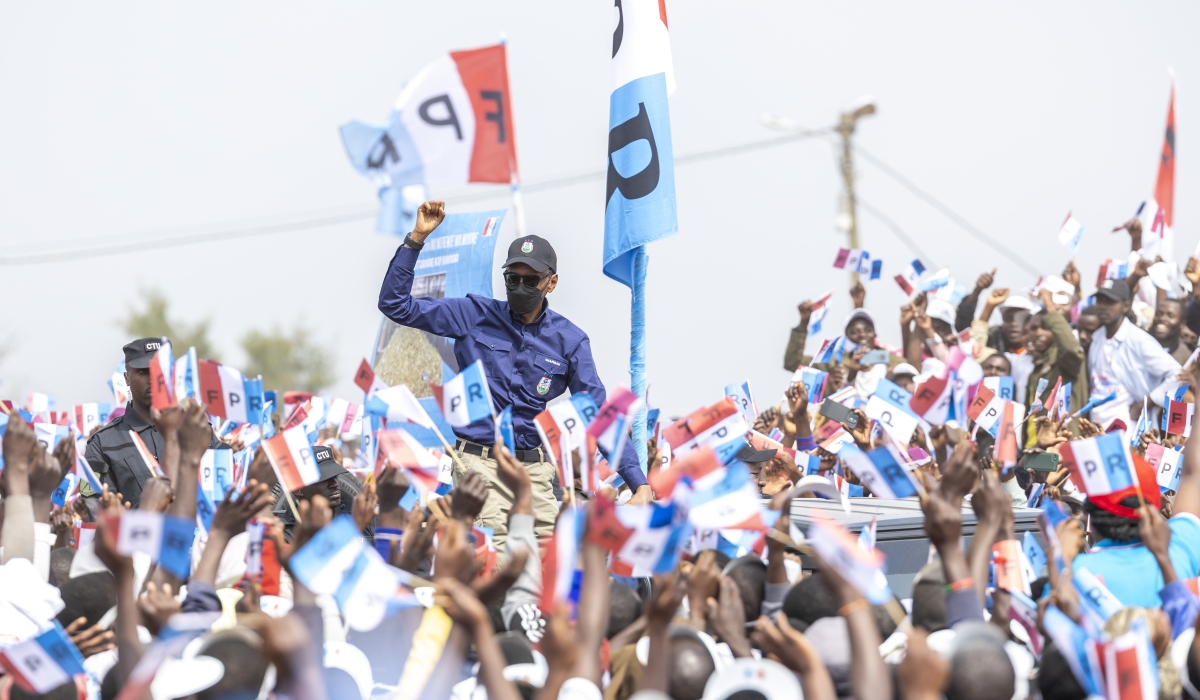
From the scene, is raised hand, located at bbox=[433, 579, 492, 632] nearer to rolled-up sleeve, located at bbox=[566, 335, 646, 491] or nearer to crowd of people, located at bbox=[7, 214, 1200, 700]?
crowd of people, located at bbox=[7, 214, 1200, 700]

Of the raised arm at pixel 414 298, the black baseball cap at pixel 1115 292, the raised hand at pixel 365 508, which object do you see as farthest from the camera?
the black baseball cap at pixel 1115 292

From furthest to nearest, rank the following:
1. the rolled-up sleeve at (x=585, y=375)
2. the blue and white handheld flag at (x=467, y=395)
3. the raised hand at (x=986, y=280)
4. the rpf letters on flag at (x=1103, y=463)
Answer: the raised hand at (x=986, y=280), the rolled-up sleeve at (x=585, y=375), the blue and white handheld flag at (x=467, y=395), the rpf letters on flag at (x=1103, y=463)

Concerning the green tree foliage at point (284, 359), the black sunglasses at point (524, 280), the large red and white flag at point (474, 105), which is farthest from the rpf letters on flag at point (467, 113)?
the green tree foliage at point (284, 359)

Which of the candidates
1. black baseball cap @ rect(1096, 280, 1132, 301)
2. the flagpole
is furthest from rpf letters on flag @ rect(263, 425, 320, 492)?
black baseball cap @ rect(1096, 280, 1132, 301)

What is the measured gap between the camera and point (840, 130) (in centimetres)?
2405

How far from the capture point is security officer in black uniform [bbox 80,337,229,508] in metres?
5.58

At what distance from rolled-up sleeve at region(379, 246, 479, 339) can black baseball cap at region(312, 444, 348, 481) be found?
0.80 m

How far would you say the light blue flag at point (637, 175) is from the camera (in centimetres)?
635

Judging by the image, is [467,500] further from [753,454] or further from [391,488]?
[753,454]

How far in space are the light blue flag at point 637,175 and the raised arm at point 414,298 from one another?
1.22m

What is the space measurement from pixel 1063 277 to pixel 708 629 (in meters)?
8.98

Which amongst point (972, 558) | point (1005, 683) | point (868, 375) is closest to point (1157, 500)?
point (972, 558)

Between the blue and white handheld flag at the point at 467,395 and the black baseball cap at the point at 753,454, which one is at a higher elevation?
the blue and white handheld flag at the point at 467,395

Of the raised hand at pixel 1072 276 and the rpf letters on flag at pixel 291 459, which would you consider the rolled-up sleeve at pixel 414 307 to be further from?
the raised hand at pixel 1072 276
